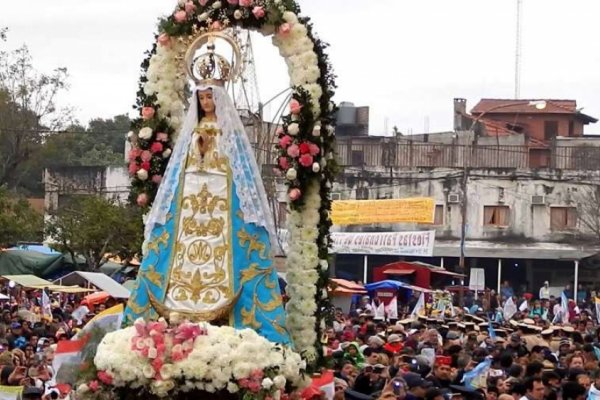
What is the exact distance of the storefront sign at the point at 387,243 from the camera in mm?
43969

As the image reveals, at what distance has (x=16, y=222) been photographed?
135 feet

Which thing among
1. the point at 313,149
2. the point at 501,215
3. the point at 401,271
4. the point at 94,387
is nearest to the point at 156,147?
the point at 313,149

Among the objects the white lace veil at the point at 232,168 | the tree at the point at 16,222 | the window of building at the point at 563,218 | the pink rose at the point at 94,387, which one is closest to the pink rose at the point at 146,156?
the white lace veil at the point at 232,168

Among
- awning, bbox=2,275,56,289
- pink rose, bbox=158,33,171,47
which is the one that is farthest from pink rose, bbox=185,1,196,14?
awning, bbox=2,275,56,289

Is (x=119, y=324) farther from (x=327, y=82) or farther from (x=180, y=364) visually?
(x=327, y=82)

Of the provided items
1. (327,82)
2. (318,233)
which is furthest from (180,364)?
(327,82)

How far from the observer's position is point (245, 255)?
11.7 m

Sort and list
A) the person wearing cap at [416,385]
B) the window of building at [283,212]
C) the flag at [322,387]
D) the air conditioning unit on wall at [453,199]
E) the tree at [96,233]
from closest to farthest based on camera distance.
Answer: the flag at [322,387] < the person wearing cap at [416,385] < the window of building at [283,212] < the tree at [96,233] < the air conditioning unit on wall at [453,199]

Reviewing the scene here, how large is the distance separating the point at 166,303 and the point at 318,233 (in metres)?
1.50

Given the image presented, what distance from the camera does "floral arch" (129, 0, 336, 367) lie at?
12.2 m

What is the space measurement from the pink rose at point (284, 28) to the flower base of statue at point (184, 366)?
2749 mm

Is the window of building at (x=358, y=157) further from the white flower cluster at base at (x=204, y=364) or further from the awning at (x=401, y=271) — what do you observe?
the white flower cluster at base at (x=204, y=364)

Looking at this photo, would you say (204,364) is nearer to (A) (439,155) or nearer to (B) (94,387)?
(B) (94,387)

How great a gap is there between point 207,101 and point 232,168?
58cm
